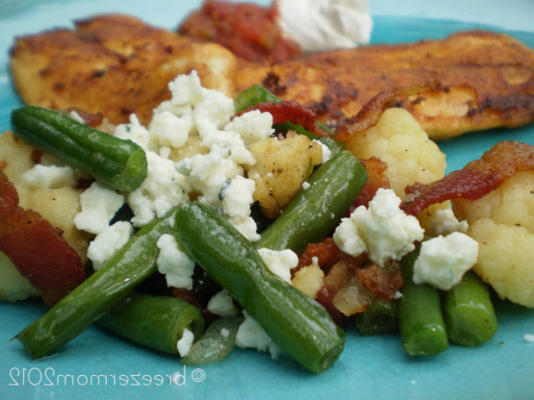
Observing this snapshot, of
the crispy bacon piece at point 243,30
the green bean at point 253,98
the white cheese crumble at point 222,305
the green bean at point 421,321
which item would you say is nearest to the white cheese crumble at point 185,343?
the white cheese crumble at point 222,305

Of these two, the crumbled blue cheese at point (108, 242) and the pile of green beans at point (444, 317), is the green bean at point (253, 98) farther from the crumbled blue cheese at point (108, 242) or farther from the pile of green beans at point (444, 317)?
the pile of green beans at point (444, 317)

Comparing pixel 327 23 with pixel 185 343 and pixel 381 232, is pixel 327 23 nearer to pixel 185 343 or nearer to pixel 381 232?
pixel 381 232

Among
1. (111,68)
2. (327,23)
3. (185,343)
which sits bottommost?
(111,68)

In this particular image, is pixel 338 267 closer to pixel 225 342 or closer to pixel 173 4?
pixel 225 342

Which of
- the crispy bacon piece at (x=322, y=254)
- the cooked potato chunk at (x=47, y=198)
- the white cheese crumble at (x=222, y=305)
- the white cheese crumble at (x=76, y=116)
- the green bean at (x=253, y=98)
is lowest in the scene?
the white cheese crumble at (x=222, y=305)

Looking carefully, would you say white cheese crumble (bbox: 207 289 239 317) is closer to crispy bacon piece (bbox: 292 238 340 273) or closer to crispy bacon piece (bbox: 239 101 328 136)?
crispy bacon piece (bbox: 292 238 340 273)

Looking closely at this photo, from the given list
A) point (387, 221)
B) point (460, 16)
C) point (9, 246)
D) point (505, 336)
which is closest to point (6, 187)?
point (9, 246)

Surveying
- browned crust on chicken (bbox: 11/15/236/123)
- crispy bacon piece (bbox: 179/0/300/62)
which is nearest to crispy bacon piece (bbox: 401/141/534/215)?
browned crust on chicken (bbox: 11/15/236/123)

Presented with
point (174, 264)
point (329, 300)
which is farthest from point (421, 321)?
point (174, 264)
